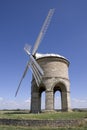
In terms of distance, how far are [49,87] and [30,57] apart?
710 cm

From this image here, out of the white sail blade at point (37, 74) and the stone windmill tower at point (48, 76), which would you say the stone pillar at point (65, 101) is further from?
the white sail blade at point (37, 74)

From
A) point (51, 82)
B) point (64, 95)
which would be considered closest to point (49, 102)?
point (51, 82)

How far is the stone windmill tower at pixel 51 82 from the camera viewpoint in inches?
1276

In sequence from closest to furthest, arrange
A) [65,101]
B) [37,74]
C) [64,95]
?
[37,74], [65,101], [64,95]

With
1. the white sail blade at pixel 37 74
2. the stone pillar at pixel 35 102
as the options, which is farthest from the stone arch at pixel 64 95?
the stone pillar at pixel 35 102

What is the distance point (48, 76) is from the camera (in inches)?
1294

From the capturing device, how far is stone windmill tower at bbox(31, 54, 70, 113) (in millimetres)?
32406

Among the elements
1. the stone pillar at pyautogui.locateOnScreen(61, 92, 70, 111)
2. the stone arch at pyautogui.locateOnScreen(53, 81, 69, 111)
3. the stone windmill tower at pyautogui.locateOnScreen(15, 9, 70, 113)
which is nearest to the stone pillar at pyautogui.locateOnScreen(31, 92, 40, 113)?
the stone windmill tower at pyautogui.locateOnScreen(15, 9, 70, 113)

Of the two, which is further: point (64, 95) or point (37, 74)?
point (64, 95)

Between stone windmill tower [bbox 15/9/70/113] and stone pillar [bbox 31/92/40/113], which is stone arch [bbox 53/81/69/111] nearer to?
stone windmill tower [bbox 15/9/70/113]

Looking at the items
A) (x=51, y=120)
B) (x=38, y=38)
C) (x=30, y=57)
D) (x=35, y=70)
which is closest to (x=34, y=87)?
(x=35, y=70)

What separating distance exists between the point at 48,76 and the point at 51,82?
1190 millimetres

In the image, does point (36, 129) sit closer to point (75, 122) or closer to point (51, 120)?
point (51, 120)

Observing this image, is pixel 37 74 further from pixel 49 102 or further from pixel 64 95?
pixel 64 95
